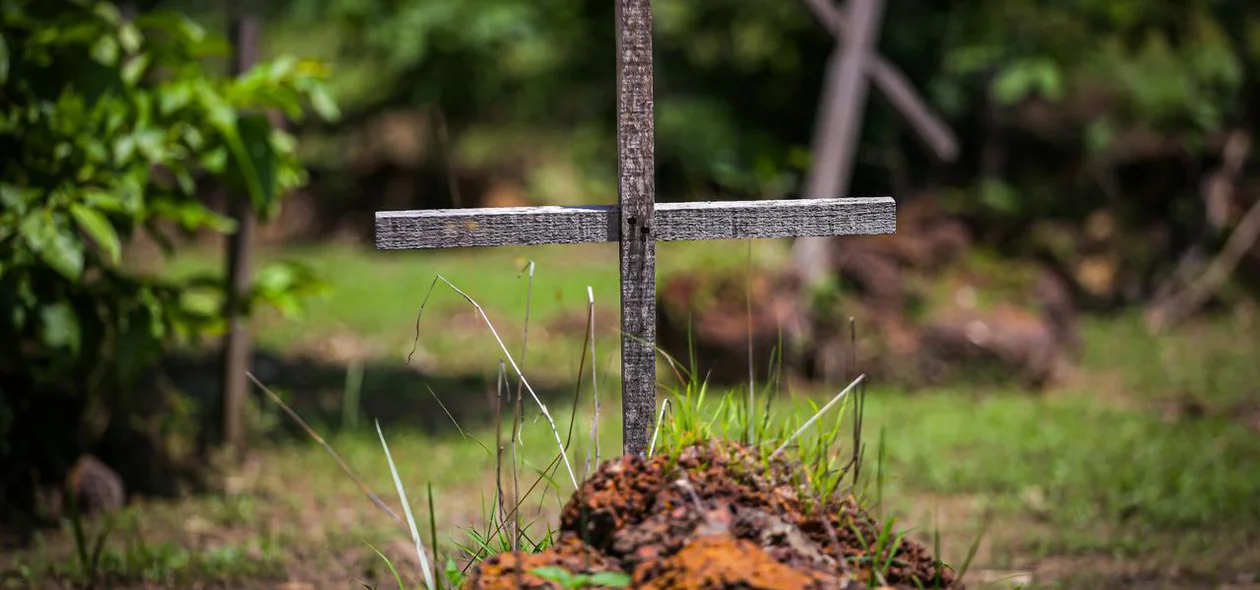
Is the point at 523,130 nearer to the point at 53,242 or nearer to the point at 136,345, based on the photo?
the point at 136,345

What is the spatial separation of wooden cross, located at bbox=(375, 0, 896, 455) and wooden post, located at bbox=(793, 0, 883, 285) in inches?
198

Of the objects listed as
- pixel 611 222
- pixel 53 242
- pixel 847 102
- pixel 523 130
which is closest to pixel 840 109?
pixel 847 102

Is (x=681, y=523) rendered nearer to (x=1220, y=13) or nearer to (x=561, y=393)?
(x=561, y=393)

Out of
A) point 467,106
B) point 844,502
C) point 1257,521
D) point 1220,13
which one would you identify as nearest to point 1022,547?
point 1257,521

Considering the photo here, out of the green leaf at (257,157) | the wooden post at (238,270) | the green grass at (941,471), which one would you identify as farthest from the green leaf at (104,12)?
the green grass at (941,471)

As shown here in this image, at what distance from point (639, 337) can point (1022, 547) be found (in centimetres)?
234

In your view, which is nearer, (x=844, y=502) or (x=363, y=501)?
(x=844, y=502)

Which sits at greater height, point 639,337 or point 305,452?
point 639,337

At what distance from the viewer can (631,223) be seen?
3006 millimetres

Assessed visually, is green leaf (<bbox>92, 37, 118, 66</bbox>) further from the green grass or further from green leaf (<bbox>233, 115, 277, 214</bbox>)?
the green grass

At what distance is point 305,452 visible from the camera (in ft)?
20.3

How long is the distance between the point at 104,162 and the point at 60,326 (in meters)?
0.60

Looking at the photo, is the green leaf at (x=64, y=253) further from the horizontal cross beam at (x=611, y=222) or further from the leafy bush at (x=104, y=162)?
the horizontal cross beam at (x=611, y=222)

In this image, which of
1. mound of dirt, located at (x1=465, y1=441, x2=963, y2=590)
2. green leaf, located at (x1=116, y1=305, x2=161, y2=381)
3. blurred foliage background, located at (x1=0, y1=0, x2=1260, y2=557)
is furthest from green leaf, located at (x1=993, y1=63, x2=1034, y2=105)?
mound of dirt, located at (x1=465, y1=441, x2=963, y2=590)
